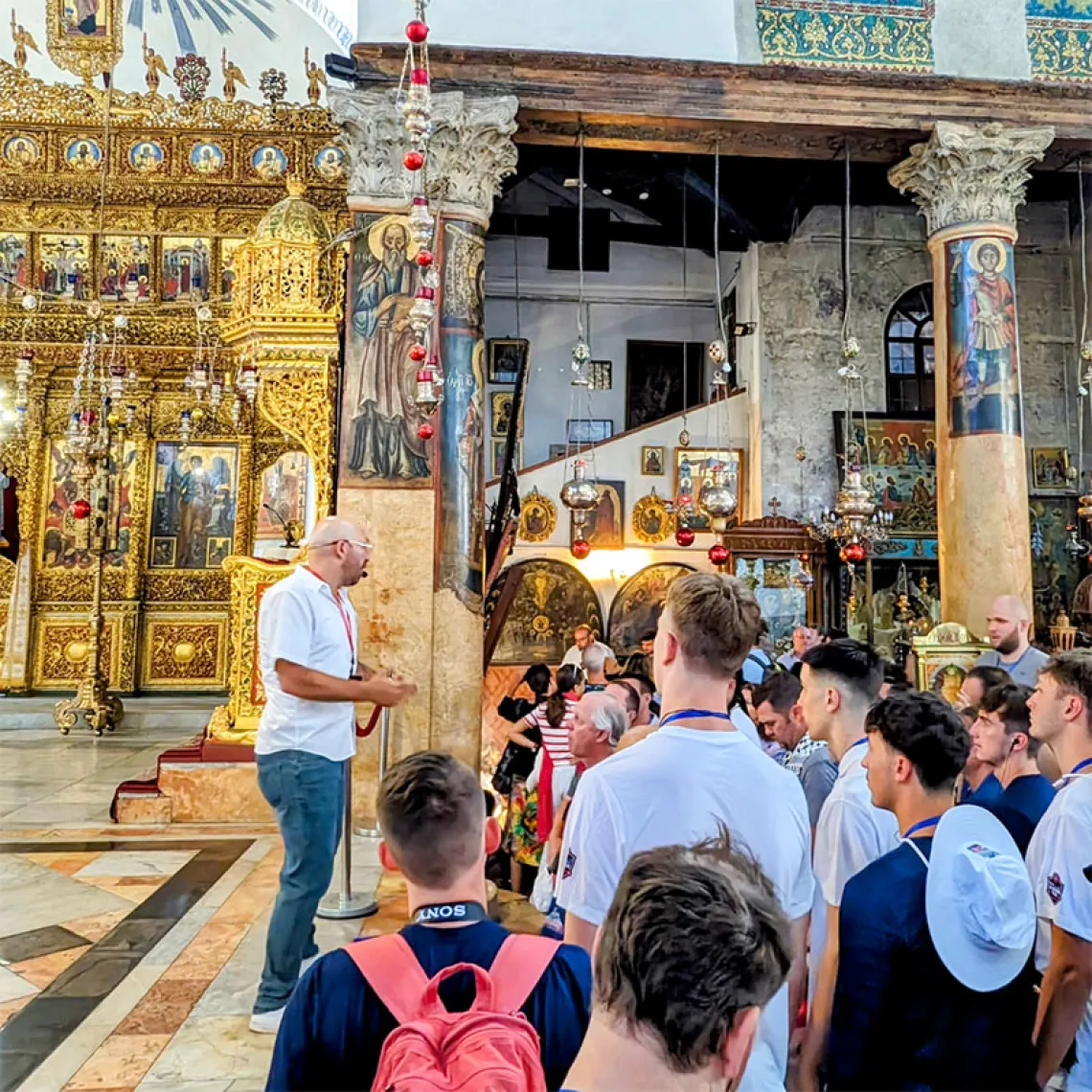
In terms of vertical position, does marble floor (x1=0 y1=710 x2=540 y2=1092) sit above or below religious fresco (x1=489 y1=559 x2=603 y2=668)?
below

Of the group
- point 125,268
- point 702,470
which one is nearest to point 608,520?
point 702,470

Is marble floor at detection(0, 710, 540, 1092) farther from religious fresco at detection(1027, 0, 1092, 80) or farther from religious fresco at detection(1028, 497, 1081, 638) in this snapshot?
religious fresco at detection(1028, 497, 1081, 638)

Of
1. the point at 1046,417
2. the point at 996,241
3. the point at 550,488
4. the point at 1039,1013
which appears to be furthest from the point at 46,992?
the point at 1046,417

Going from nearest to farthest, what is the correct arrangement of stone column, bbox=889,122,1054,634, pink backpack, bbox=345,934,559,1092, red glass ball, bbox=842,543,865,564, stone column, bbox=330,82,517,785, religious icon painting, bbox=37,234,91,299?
pink backpack, bbox=345,934,559,1092 < stone column, bbox=330,82,517,785 < stone column, bbox=889,122,1054,634 < red glass ball, bbox=842,543,865,564 < religious icon painting, bbox=37,234,91,299

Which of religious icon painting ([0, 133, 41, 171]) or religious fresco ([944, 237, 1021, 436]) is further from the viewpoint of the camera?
religious icon painting ([0, 133, 41, 171])

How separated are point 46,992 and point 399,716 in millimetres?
4025

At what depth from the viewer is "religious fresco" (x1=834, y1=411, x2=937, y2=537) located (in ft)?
47.3

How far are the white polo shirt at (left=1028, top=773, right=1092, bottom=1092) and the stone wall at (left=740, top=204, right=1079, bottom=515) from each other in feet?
40.9

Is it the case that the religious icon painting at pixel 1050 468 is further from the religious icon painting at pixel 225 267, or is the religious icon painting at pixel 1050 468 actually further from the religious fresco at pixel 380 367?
the religious icon painting at pixel 225 267

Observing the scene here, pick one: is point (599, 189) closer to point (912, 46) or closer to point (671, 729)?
point (912, 46)

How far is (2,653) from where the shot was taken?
13.5 m

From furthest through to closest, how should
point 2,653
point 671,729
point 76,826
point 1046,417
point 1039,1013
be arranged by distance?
point 1046,417
point 2,653
point 76,826
point 1039,1013
point 671,729

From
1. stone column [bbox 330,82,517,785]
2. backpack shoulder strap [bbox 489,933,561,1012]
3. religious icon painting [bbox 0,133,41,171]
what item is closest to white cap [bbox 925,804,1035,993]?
backpack shoulder strap [bbox 489,933,561,1012]

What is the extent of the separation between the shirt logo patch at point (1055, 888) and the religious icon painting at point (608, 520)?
1282cm
